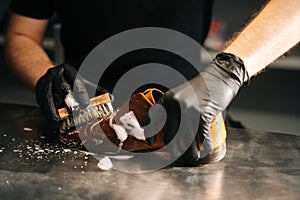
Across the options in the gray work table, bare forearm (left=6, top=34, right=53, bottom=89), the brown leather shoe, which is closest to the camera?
the gray work table

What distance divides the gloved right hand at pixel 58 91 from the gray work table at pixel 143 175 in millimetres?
49

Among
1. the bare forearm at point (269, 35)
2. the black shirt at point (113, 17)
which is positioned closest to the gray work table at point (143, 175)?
the bare forearm at point (269, 35)

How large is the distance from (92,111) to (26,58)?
1.32ft

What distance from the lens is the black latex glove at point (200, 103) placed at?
0.78 m

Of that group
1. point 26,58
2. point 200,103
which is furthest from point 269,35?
point 26,58

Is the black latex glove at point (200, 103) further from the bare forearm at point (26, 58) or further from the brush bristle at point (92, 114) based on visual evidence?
the bare forearm at point (26, 58)

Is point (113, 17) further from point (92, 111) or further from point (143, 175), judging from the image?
point (143, 175)

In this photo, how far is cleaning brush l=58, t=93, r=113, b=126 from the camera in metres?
0.90

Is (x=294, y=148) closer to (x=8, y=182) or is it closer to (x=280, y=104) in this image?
(x=8, y=182)

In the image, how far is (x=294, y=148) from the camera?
949 mm

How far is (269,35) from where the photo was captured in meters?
0.89

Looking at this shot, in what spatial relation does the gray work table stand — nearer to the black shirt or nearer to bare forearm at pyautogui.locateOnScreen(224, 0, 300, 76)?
bare forearm at pyautogui.locateOnScreen(224, 0, 300, 76)

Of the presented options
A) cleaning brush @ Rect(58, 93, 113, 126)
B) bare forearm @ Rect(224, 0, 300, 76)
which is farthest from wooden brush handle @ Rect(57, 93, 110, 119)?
bare forearm @ Rect(224, 0, 300, 76)

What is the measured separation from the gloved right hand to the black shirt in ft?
0.88
